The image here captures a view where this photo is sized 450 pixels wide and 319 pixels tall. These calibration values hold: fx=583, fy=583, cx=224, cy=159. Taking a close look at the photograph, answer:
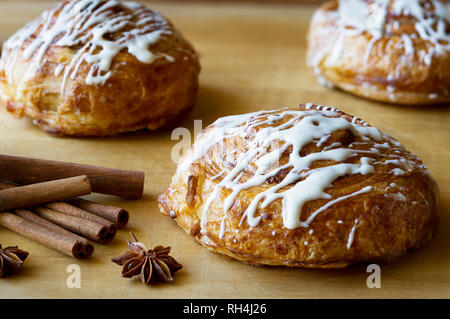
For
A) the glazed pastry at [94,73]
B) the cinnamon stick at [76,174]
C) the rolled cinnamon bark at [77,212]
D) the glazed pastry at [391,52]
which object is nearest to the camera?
the rolled cinnamon bark at [77,212]

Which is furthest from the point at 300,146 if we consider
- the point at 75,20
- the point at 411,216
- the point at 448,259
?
the point at 75,20

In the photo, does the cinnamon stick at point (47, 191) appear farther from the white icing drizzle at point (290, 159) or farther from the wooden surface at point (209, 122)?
the white icing drizzle at point (290, 159)

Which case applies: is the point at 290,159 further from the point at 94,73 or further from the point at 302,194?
the point at 94,73

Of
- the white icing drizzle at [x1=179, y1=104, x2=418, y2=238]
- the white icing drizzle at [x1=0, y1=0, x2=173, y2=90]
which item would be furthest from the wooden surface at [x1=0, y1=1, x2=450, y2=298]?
the white icing drizzle at [x1=0, y1=0, x2=173, y2=90]

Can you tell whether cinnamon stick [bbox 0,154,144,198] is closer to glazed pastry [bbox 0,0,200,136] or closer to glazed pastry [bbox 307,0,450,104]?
glazed pastry [bbox 0,0,200,136]

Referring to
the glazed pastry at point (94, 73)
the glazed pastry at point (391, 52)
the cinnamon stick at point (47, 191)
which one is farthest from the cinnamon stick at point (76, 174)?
the glazed pastry at point (391, 52)
